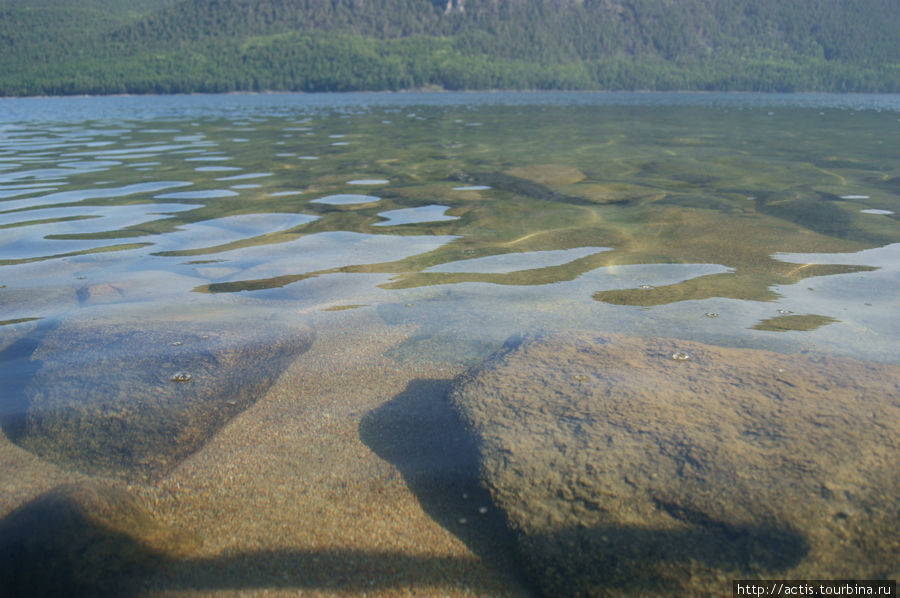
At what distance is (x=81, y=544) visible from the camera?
1424 millimetres

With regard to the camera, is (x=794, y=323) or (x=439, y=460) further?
(x=794, y=323)

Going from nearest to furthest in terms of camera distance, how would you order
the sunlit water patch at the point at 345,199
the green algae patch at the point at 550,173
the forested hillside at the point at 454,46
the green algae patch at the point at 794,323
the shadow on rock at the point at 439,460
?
1. the shadow on rock at the point at 439,460
2. the green algae patch at the point at 794,323
3. the sunlit water patch at the point at 345,199
4. the green algae patch at the point at 550,173
5. the forested hillside at the point at 454,46

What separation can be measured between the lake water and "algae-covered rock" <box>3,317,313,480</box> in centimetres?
1

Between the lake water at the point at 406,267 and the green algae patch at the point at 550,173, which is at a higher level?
the green algae patch at the point at 550,173

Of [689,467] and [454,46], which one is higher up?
[454,46]

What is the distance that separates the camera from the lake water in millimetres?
2531

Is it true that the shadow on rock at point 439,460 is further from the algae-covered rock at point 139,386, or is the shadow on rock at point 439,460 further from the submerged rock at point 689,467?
the algae-covered rock at point 139,386

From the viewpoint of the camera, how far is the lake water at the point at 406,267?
99.7 inches

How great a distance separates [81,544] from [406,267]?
2.68 m

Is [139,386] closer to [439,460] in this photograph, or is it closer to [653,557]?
[439,460]

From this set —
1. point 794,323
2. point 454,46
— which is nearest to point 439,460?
point 794,323

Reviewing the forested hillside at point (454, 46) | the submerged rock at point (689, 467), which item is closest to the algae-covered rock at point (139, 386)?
the submerged rock at point (689, 467)

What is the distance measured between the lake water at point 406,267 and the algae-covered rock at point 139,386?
13 millimetres

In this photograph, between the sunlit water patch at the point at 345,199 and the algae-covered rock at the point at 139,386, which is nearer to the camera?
the algae-covered rock at the point at 139,386
